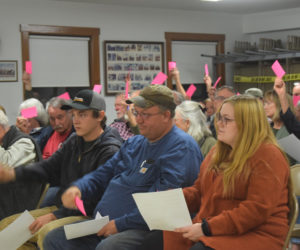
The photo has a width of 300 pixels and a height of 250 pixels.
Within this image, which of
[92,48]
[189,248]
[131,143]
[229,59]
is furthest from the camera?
[229,59]

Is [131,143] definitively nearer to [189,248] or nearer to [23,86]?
[189,248]

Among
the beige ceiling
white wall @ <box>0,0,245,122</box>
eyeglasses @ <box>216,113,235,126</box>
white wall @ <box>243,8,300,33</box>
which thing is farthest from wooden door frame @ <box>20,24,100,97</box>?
eyeglasses @ <box>216,113,235,126</box>

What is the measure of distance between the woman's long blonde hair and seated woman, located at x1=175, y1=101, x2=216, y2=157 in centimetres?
119

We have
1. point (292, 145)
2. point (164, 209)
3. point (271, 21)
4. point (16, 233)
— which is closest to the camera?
point (164, 209)

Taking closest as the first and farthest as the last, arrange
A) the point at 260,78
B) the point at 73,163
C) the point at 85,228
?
the point at 85,228 → the point at 73,163 → the point at 260,78

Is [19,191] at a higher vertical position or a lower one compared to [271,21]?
lower

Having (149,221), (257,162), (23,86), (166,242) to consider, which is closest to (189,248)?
(166,242)

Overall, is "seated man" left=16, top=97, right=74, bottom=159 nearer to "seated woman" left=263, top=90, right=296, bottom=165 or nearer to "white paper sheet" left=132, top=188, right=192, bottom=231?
"seated woman" left=263, top=90, right=296, bottom=165

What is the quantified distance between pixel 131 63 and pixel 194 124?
13.5 feet

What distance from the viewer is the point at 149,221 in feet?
6.43

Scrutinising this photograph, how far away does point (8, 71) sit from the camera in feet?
20.4

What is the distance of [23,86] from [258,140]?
4.95 metres

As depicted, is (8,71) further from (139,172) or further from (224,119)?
(224,119)

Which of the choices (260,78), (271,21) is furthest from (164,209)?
(271,21)
